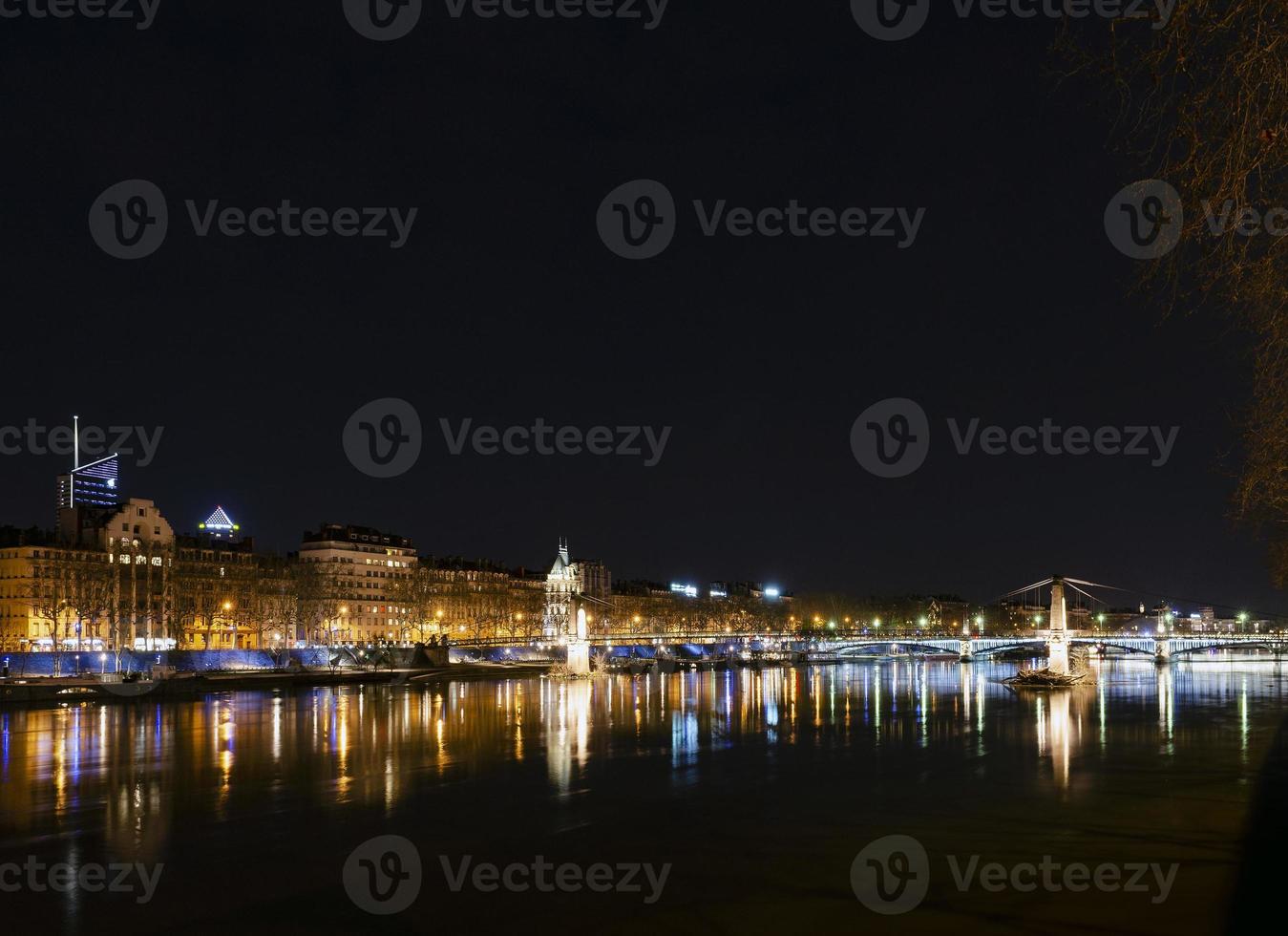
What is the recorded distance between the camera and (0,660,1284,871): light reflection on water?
2684 cm

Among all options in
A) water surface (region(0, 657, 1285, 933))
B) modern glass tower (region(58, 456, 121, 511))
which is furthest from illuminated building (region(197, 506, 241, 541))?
water surface (region(0, 657, 1285, 933))

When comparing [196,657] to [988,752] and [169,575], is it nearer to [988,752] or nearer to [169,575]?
[169,575]

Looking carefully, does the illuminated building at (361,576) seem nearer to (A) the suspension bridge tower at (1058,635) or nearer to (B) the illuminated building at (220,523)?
(B) the illuminated building at (220,523)

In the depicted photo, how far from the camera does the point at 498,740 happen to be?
132ft

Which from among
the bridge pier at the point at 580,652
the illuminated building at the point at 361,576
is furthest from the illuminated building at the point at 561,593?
the bridge pier at the point at 580,652

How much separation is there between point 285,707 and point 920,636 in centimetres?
11454

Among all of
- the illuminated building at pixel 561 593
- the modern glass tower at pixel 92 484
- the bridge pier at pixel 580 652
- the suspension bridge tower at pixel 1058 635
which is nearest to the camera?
the suspension bridge tower at pixel 1058 635

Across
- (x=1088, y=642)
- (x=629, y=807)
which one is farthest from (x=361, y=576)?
(x=629, y=807)

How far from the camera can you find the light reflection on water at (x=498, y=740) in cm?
2684

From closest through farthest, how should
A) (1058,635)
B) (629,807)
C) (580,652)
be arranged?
(629,807) < (1058,635) < (580,652)

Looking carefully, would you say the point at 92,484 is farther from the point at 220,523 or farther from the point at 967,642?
the point at 967,642

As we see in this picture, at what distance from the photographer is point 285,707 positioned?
56.5m

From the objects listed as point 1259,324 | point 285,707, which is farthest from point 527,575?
point 1259,324

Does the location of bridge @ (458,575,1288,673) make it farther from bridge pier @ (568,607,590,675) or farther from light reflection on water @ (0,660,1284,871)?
light reflection on water @ (0,660,1284,871)
